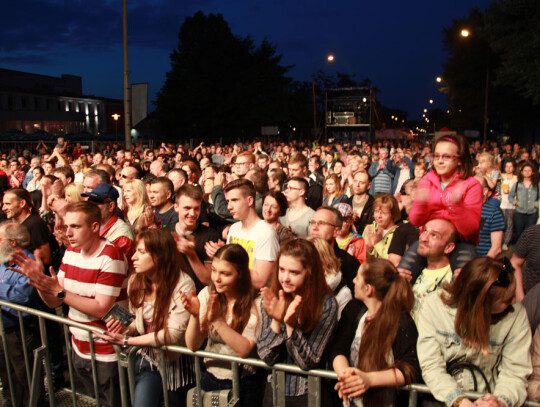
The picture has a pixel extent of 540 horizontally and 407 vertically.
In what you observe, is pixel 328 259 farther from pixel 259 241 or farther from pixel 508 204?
pixel 508 204

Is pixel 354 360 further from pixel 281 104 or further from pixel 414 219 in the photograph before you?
pixel 281 104

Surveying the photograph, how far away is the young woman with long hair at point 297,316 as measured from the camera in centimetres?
275

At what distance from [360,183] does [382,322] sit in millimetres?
3872

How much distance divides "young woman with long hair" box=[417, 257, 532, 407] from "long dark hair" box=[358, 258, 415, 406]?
0.61 ft

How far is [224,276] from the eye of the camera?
3156 millimetres

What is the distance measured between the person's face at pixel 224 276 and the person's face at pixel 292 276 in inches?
13.7

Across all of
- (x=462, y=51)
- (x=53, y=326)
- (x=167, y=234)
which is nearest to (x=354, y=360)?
(x=167, y=234)

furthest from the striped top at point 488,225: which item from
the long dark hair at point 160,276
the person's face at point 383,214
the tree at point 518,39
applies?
the tree at point 518,39

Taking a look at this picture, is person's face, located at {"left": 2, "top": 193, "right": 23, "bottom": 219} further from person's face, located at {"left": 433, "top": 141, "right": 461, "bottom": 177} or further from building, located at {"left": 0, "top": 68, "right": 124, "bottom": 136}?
building, located at {"left": 0, "top": 68, "right": 124, "bottom": 136}

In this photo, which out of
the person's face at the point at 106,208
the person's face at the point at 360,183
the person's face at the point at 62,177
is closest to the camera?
the person's face at the point at 106,208

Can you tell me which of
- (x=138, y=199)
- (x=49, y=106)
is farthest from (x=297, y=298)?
(x=49, y=106)

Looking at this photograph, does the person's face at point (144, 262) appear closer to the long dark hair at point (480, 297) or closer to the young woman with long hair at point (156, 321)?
the young woman with long hair at point (156, 321)

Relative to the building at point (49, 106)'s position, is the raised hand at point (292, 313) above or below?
below

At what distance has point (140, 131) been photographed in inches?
2106
